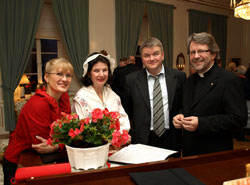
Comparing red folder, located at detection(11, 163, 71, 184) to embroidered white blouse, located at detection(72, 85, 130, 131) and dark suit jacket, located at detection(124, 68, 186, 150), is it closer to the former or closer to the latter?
embroidered white blouse, located at detection(72, 85, 130, 131)

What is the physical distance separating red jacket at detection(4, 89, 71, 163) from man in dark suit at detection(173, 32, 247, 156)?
1.01m

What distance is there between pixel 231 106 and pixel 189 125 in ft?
1.14

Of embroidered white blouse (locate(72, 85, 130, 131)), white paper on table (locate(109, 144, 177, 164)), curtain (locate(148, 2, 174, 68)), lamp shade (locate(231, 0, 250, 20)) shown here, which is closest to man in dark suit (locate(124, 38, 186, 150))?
embroidered white blouse (locate(72, 85, 130, 131))

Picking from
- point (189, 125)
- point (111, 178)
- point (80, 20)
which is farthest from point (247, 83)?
point (111, 178)

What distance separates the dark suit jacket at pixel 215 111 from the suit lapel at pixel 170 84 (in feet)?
0.68

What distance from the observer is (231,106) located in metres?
1.71

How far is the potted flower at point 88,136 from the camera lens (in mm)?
1174

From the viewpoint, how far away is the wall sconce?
28.9 feet

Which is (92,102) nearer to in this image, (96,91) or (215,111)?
(96,91)

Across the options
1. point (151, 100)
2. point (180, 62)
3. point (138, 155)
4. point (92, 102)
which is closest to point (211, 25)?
point (180, 62)

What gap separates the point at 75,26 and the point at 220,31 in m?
6.91

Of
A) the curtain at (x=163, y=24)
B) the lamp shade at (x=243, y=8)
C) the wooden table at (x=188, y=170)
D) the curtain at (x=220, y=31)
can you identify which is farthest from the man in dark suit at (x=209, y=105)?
the curtain at (x=220, y=31)

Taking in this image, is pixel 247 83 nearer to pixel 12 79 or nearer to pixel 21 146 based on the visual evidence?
pixel 21 146

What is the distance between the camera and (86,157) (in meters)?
1.18
